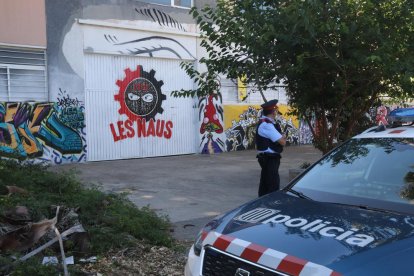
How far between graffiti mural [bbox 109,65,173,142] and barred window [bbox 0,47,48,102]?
2.22 metres

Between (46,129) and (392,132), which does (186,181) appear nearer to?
(46,129)

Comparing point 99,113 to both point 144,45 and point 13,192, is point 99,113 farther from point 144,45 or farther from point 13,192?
point 13,192

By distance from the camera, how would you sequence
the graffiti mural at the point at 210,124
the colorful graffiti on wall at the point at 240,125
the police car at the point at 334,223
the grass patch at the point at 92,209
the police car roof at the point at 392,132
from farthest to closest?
the colorful graffiti on wall at the point at 240,125
the graffiti mural at the point at 210,124
the grass patch at the point at 92,209
the police car roof at the point at 392,132
the police car at the point at 334,223

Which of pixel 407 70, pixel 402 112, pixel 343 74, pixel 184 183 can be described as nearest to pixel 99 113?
pixel 184 183

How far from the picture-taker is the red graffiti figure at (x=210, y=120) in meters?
16.6

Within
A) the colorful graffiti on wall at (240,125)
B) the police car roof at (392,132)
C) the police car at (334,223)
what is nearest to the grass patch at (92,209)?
the police car at (334,223)

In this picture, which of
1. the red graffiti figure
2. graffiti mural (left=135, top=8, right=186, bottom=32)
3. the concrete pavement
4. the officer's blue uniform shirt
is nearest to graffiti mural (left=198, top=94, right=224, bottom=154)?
the red graffiti figure

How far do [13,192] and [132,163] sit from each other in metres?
7.73

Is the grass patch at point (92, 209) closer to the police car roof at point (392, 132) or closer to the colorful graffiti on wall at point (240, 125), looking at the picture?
the police car roof at point (392, 132)

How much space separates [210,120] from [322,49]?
29.7 ft

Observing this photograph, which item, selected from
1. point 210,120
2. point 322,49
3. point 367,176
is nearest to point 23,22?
point 210,120

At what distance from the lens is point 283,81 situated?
924 centimetres

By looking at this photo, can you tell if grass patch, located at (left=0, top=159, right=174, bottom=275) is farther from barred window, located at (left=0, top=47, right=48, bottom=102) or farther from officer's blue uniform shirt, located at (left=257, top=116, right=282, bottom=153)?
barred window, located at (left=0, top=47, right=48, bottom=102)

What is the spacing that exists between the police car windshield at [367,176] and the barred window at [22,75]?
33.6ft
